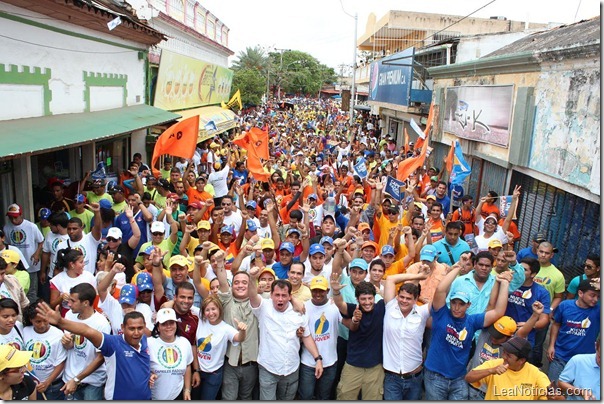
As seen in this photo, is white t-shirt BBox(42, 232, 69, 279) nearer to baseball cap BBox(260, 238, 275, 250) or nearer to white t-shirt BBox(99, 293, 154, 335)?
white t-shirt BBox(99, 293, 154, 335)

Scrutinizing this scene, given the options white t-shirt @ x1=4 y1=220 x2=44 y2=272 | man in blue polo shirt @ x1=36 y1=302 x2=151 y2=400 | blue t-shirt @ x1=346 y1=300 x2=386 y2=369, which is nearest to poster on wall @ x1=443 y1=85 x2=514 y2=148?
blue t-shirt @ x1=346 y1=300 x2=386 y2=369

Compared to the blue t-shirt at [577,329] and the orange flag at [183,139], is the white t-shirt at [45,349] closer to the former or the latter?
the blue t-shirt at [577,329]

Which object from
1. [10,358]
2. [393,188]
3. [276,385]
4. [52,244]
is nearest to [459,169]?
[393,188]

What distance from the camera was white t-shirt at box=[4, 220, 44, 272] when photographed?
6438 mm

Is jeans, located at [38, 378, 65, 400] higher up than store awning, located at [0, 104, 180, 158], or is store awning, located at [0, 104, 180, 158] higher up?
store awning, located at [0, 104, 180, 158]

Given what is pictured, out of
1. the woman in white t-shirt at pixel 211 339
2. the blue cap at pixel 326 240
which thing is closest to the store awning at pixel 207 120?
the blue cap at pixel 326 240

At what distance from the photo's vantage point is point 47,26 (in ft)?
28.0

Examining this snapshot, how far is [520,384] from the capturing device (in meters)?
3.90

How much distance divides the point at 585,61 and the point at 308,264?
583cm

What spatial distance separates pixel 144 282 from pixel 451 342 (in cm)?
277

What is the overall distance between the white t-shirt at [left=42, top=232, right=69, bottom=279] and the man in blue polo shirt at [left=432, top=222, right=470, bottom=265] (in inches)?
181

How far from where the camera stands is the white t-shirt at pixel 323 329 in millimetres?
4688

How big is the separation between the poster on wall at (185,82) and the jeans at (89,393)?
11.7 meters

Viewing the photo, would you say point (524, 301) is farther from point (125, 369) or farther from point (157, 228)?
point (157, 228)
